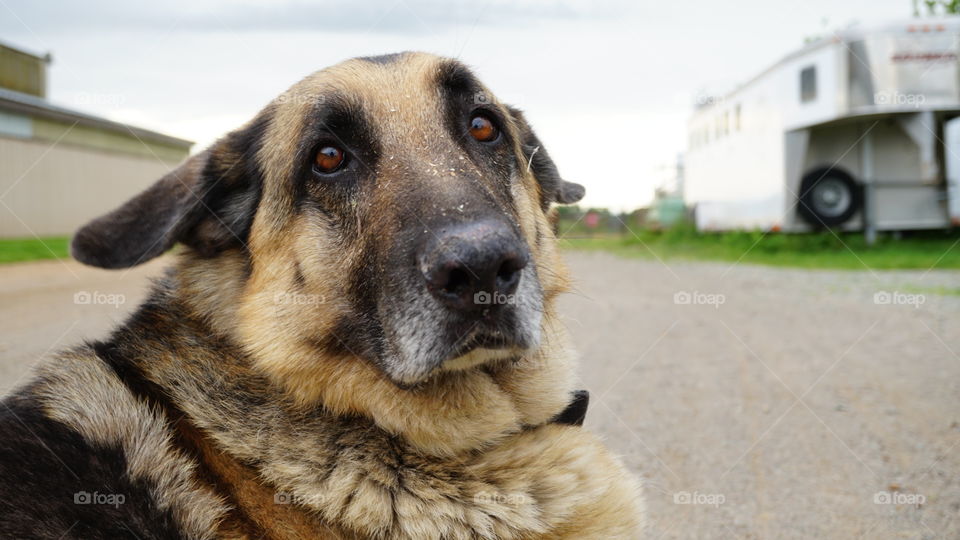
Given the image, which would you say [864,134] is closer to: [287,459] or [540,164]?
[540,164]

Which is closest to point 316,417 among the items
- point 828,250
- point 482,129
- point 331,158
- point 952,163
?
point 331,158

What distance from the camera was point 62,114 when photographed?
950 inches

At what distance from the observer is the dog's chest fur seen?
255 centimetres

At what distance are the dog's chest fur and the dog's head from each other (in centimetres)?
22

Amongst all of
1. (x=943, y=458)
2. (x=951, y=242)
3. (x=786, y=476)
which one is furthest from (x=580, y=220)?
(x=951, y=242)

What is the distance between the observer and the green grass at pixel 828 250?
15.3 m

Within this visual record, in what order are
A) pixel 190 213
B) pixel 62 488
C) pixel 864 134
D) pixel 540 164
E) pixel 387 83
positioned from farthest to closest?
pixel 864 134
pixel 540 164
pixel 387 83
pixel 190 213
pixel 62 488

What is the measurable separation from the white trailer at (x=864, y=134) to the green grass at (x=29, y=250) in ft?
62.3

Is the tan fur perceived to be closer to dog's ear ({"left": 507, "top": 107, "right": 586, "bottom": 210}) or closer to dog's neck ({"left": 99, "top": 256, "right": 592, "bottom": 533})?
dog's neck ({"left": 99, "top": 256, "right": 592, "bottom": 533})

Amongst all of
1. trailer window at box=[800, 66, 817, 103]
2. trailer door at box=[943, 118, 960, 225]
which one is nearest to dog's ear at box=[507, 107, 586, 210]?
trailer window at box=[800, 66, 817, 103]

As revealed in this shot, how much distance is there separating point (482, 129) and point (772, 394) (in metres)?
4.36

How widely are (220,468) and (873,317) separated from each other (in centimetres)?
937

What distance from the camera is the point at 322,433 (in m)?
2.81

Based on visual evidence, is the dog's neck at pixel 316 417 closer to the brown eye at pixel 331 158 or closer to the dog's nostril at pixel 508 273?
the dog's nostril at pixel 508 273
